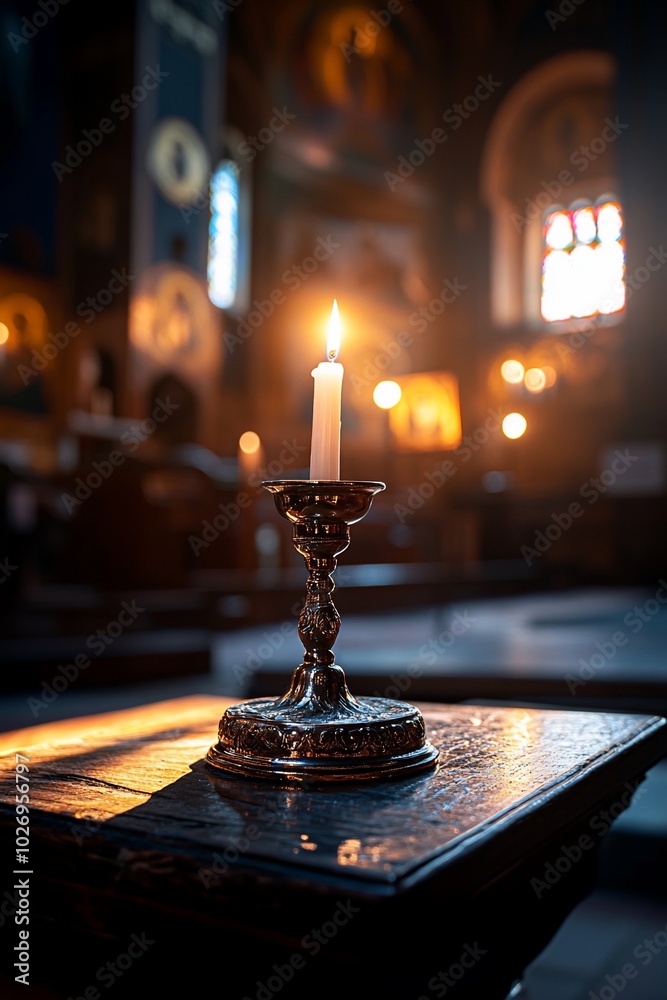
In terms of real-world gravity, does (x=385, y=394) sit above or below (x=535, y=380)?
below

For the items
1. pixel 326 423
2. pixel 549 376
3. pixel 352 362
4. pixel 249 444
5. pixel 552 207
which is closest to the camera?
pixel 326 423

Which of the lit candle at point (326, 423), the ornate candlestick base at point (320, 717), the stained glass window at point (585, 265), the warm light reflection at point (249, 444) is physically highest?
the stained glass window at point (585, 265)

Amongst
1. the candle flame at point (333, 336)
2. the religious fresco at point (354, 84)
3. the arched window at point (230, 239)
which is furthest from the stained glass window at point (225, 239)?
→ the candle flame at point (333, 336)

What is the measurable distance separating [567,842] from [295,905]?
19.2 inches

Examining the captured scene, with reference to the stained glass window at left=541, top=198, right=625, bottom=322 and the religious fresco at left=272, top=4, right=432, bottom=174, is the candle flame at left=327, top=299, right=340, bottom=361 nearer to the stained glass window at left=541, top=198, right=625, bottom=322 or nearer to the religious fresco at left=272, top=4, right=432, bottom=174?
the stained glass window at left=541, top=198, right=625, bottom=322

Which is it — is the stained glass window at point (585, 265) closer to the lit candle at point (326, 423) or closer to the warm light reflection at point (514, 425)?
the warm light reflection at point (514, 425)

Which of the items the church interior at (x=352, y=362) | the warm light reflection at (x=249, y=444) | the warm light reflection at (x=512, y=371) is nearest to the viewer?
the church interior at (x=352, y=362)

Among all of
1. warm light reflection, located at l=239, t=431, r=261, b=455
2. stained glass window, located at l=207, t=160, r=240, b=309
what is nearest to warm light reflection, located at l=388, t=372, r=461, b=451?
stained glass window, located at l=207, t=160, r=240, b=309

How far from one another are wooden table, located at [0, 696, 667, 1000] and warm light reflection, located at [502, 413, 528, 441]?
12519 millimetres

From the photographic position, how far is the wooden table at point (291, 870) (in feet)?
2.19

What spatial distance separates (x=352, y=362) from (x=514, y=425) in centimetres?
377

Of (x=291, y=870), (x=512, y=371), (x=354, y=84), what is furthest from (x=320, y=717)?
(x=354, y=84)

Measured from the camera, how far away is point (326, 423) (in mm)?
862

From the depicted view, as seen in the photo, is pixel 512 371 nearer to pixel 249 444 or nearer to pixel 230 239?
pixel 230 239
